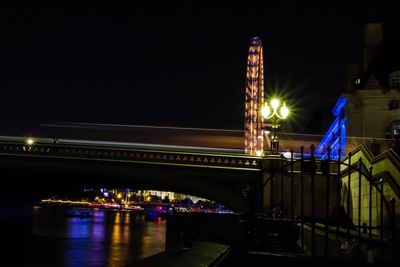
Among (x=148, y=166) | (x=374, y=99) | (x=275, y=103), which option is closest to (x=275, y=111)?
(x=275, y=103)

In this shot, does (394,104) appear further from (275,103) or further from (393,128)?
(275,103)

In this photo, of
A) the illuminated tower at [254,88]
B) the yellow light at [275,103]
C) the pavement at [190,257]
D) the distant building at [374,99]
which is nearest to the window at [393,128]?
the distant building at [374,99]

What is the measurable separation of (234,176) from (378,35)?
1936 centimetres

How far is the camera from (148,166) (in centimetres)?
5462

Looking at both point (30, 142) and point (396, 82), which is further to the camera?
point (30, 142)

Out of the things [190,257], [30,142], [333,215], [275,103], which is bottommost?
[190,257]

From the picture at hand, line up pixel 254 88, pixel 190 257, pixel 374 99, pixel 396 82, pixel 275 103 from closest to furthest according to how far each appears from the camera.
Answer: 1. pixel 190 257
2. pixel 275 103
3. pixel 374 99
4. pixel 396 82
5. pixel 254 88

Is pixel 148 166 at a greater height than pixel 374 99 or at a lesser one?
lesser

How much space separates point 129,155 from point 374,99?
2243cm

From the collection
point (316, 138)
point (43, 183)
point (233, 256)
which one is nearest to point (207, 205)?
point (316, 138)

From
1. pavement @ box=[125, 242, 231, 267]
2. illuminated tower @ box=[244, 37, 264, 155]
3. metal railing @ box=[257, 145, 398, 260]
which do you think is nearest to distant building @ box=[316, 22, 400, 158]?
illuminated tower @ box=[244, 37, 264, 155]

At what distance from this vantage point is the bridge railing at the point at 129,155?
52250 mm

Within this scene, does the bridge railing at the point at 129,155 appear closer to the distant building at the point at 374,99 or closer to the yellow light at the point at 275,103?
the distant building at the point at 374,99

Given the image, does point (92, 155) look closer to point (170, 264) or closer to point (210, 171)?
point (210, 171)
